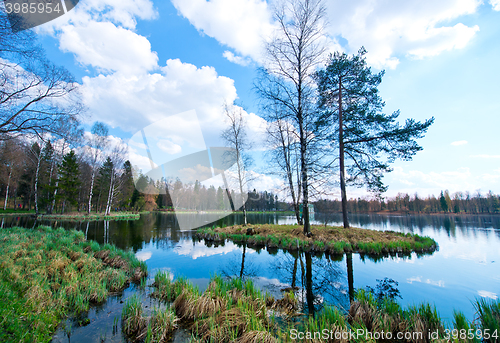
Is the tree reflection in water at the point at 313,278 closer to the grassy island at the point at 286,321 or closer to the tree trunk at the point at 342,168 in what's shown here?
the grassy island at the point at 286,321

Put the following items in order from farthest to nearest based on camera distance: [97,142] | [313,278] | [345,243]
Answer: [97,142] → [345,243] → [313,278]

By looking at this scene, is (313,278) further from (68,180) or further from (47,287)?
(68,180)

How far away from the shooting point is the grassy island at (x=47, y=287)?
9.58 ft

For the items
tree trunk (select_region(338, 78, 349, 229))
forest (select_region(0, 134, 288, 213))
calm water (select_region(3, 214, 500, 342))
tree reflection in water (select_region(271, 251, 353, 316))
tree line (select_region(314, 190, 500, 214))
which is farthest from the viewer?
tree line (select_region(314, 190, 500, 214))

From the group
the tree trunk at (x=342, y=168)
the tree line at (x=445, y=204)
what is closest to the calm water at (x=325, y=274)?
the tree trunk at (x=342, y=168)

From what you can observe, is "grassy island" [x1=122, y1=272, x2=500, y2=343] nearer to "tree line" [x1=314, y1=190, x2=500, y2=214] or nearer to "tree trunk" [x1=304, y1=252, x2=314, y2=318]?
"tree trunk" [x1=304, y1=252, x2=314, y2=318]

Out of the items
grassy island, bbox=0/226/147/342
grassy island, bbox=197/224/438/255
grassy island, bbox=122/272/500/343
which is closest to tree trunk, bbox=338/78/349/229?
grassy island, bbox=197/224/438/255

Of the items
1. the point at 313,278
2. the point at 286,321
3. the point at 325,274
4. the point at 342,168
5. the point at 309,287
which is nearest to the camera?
the point at 286,321

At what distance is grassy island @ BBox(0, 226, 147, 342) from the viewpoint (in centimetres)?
292

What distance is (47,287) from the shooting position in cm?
422

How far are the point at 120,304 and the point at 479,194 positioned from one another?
11677 cm

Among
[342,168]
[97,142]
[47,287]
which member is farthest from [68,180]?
[342,168]

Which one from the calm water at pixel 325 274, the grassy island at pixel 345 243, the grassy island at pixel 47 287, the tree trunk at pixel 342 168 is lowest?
the calm water at pixel 325 274

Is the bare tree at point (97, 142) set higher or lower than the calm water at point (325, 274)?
higher
